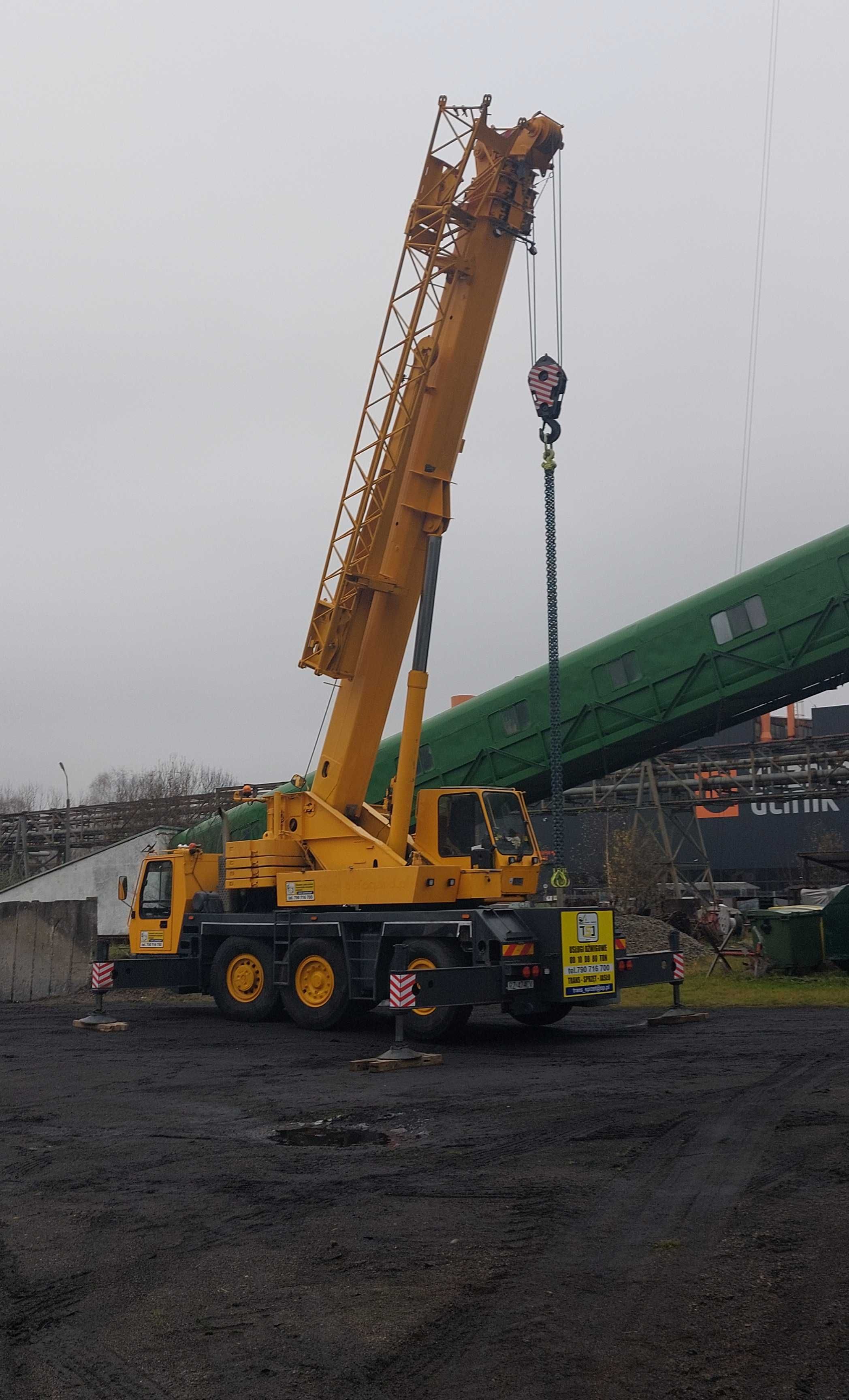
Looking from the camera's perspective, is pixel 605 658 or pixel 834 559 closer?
pixel 834 559

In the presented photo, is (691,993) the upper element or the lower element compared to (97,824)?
lower

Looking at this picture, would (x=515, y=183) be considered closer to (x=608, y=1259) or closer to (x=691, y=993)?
(x=691, y=993)

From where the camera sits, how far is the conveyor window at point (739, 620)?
66.1 ft

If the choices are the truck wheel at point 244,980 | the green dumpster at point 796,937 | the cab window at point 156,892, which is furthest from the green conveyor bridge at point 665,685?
the truck wheel at point 244,980

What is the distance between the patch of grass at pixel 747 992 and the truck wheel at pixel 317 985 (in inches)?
165

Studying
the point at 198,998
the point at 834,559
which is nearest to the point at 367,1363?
the point at 834,559

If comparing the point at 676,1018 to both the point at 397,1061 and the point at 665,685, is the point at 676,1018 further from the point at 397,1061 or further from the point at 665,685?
the point at 665,685

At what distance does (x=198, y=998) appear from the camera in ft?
73.2

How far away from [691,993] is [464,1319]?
14.5m

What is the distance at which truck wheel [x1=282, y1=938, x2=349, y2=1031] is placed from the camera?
14984mm

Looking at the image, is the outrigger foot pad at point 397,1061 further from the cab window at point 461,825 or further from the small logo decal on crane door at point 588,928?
the cab window at point 461,825

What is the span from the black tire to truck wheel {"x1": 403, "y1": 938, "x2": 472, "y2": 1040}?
131 centimetres

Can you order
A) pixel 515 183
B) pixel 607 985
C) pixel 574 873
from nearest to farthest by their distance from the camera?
pixel 607 985, pixel 515 183, pixel 574 873

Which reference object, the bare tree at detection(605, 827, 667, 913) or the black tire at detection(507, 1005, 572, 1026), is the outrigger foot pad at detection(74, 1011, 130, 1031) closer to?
the black tire at detection(507, 1005, 572, 1026)
